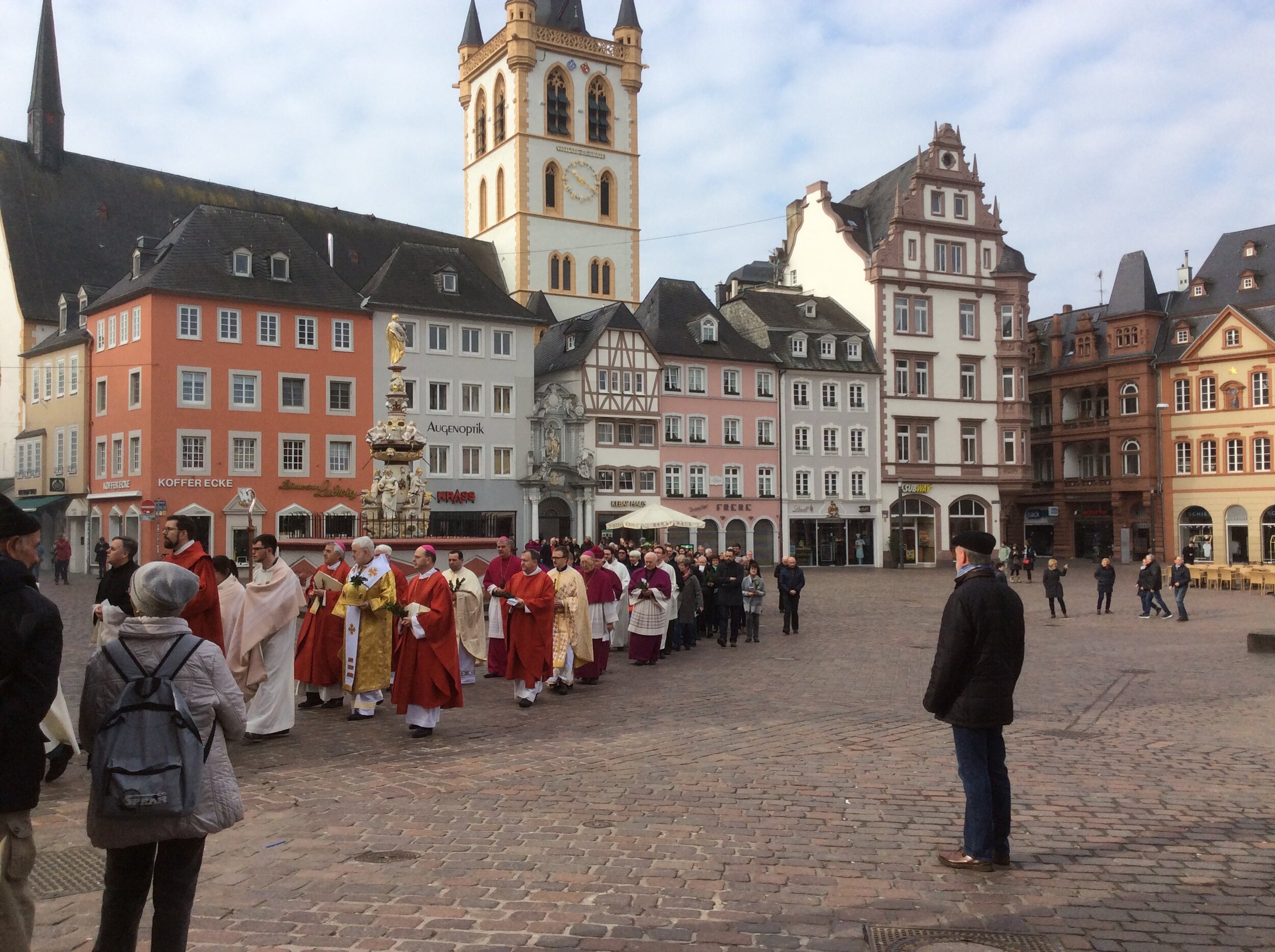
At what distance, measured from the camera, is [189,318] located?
134 feet

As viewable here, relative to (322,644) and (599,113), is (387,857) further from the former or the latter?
(599,113)

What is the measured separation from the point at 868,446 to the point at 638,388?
41.1ft

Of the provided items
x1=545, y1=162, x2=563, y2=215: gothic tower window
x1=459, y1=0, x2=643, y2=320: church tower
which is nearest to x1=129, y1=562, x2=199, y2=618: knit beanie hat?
x1=459, y1=0, x2=643, y2=320: church tower

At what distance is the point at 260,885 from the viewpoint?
6195 millimetres

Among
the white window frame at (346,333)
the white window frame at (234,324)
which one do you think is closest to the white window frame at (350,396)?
the white window frame at (346,333)

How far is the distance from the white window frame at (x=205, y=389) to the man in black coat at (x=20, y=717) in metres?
38.9

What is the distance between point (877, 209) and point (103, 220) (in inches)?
1487

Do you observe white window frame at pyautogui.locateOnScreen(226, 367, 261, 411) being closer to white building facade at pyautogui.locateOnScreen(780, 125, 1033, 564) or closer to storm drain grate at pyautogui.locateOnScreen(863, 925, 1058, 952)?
white building facade at pyautogui.locateOnScreen(780, 125, 1033, 564)

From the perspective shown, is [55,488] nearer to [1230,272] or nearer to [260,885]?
[260,885]

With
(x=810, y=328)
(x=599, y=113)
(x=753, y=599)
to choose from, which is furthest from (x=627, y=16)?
(x=753, y=599)

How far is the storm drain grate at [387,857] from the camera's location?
658cm

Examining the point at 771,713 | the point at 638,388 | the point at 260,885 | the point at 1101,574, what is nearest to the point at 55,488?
Result: the point at 638,388

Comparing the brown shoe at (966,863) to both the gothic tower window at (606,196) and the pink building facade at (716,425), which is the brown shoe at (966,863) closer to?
the pink building facade at (716,425)

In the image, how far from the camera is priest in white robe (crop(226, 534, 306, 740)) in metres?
10.4
